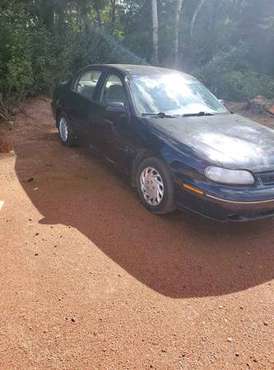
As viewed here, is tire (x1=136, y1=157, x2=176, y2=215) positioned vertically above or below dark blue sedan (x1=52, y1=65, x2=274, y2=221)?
below

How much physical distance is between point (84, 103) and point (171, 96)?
1.51 m

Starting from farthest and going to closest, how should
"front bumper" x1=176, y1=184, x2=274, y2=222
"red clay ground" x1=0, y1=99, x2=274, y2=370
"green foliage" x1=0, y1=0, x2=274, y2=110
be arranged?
"green foliage" x1=0, y1=0, x2=274, y2=110 → "front bumper" x1=176, y1=184, x2=274, y2=222 → "red clay ground" x1=0, y1=99, x2=274, y2=370

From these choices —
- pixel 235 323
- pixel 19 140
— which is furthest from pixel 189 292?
pixel 19 140

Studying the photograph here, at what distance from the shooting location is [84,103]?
5492 mm

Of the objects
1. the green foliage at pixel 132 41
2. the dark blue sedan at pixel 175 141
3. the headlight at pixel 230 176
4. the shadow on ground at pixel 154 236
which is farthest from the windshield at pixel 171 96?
the green foliage at pixel 132 41

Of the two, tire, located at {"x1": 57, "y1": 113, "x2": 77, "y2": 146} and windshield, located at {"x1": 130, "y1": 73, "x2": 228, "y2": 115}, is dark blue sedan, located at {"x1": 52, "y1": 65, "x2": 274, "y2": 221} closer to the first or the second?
windshield, located at {"x1": 130, "y1": 73, "x2": 228, "y2": 115}

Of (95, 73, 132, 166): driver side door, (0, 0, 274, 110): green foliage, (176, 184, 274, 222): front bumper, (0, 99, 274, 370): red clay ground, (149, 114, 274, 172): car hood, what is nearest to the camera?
(0, 99, 274, 370): red clay ground

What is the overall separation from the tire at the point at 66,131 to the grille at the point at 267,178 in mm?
3634

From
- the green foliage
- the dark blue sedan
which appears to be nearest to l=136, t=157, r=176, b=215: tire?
the dark blue sedan

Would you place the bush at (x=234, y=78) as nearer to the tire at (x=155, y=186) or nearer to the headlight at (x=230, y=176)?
the tire at (x=155, y=186)

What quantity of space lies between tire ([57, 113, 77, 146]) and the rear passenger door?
235 mm

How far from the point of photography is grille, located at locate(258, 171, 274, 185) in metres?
3.46

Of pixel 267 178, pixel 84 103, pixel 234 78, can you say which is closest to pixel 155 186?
pixel 267 178

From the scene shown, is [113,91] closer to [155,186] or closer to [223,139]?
[155,186]
